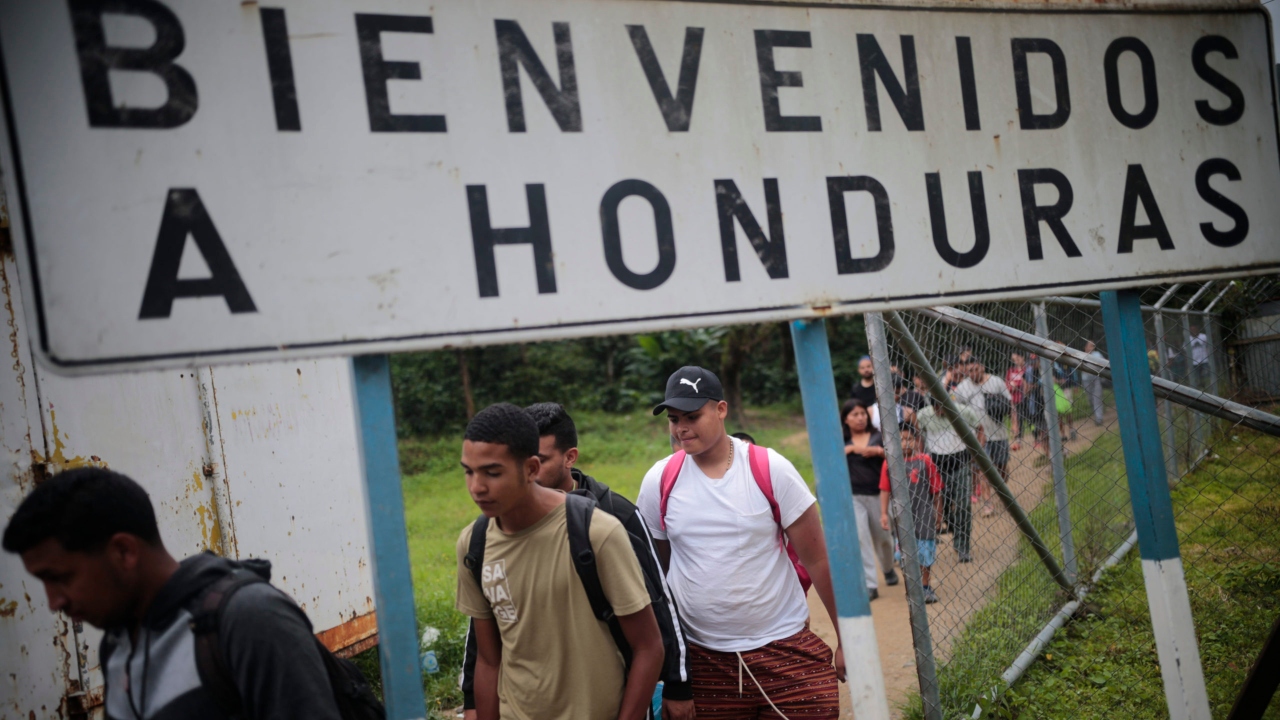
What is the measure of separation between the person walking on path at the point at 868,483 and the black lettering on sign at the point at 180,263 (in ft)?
19.4

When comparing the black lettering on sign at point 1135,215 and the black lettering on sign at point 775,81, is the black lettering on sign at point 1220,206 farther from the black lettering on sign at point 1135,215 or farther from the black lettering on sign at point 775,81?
the black lettering on sign at point 775,81

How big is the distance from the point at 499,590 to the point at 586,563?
0.29 meters

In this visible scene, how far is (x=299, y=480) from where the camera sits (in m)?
4.52

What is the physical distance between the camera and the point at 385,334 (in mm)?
1551

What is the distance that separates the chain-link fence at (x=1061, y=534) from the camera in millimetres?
3988

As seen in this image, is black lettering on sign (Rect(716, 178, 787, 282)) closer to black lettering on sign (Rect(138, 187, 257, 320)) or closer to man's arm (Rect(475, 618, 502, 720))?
black lettering on sign (Rect(138, 187, 257, 320))

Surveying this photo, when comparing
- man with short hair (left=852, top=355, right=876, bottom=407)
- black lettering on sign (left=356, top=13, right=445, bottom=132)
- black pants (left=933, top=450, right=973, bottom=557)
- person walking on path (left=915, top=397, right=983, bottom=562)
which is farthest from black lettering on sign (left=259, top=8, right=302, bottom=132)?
man with short hair (left=852, top=355, right=876, bottom=407)

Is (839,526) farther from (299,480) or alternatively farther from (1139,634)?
(1139,634)

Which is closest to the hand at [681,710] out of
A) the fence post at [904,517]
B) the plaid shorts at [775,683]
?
the plaid shorts at [775,683]

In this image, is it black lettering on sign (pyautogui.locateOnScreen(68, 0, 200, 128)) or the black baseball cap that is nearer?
black lettering on sign (pyautogui.locateOnScreen(68, 0, 200, 128))

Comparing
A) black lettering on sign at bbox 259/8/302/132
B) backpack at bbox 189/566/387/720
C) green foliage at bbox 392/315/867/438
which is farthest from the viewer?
green foliage at bbox 392/315/867/438

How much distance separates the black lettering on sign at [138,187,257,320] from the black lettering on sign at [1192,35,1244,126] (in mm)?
2319

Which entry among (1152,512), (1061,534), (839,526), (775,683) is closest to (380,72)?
(839,526)

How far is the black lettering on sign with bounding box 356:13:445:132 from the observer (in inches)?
62.7
